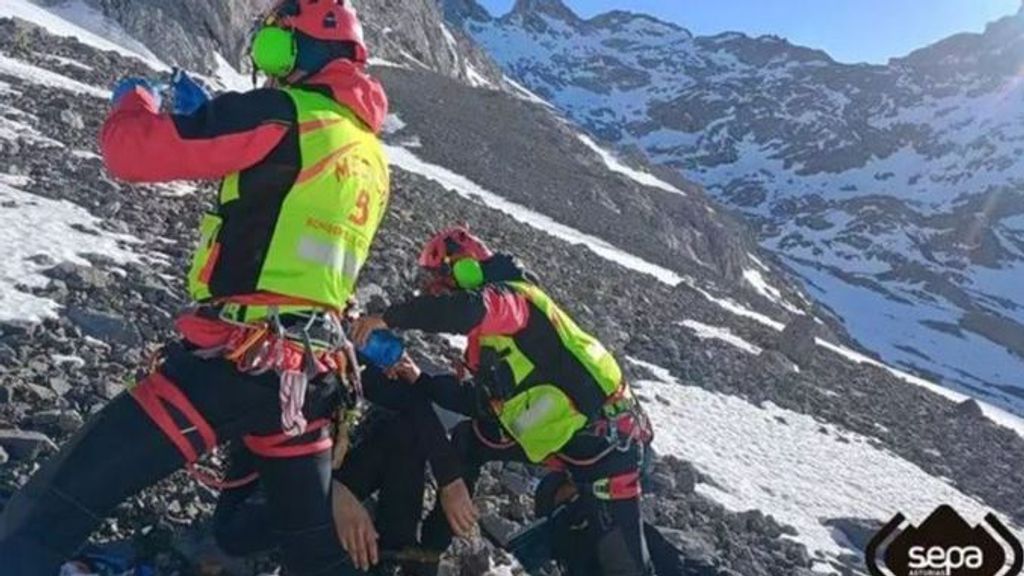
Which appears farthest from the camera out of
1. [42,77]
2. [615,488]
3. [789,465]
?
[42,77]

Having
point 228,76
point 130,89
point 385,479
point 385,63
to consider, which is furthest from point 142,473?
point 385,63

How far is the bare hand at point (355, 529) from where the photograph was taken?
18.7ft

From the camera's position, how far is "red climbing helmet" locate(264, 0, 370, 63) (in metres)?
4.52

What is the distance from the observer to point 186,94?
449 cm

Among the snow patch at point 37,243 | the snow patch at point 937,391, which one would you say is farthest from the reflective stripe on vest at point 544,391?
the snow patch at point 937,391

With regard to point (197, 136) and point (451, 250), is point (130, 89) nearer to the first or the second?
point (197, 136)

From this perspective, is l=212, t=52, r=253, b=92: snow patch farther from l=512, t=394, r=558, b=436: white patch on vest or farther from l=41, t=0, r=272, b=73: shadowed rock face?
l=512, t=394, r=558, b=436: white patch on vest

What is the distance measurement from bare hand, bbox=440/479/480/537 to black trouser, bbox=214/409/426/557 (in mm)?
345

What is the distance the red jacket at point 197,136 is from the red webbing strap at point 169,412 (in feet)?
2.89

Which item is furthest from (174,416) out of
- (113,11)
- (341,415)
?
(113,11)

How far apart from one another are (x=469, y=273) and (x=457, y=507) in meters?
1.50

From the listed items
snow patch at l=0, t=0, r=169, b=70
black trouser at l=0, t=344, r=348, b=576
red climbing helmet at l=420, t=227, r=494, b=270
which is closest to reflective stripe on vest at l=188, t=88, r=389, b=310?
black trouser at l=0, t=344, r=348, b=576

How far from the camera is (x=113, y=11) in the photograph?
3625cm

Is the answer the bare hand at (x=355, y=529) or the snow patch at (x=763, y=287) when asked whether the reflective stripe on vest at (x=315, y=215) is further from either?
the snow patch at (x=763, y=287)
